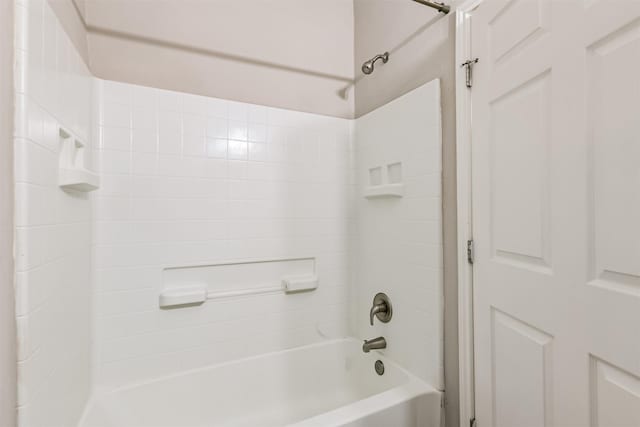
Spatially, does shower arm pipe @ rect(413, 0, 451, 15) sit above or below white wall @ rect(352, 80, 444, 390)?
above

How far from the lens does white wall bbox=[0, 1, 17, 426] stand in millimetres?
661

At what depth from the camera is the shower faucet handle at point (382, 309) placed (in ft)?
5.04

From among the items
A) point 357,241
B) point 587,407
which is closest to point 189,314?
point 357,241

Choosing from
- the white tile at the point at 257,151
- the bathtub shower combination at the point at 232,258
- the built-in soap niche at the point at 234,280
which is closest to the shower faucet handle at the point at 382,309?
the bathtub shower combination at the point at 232,258

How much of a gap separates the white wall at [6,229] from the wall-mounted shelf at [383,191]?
132 cm

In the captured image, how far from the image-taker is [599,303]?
2.37 ft

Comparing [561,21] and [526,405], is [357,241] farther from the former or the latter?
[561,21]

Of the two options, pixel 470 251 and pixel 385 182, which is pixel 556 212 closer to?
pixel 470 251

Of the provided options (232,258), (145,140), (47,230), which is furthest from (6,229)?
(232,258)

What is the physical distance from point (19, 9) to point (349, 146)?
1466 mm

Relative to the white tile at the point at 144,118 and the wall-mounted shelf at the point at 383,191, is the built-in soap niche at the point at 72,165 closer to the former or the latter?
the white tile at the point at 144,118

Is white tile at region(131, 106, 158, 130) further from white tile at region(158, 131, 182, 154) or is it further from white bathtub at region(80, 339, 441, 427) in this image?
white bathtub at region(80, 339, 441, 427)

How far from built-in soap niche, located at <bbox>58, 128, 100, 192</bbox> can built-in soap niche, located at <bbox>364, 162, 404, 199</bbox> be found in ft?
4.03

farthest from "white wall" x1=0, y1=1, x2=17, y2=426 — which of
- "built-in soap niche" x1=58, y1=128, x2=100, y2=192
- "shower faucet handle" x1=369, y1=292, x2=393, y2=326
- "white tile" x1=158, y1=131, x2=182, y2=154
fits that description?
"shower faucet handle" x1=369, y1=292, x2=393, y2=326
